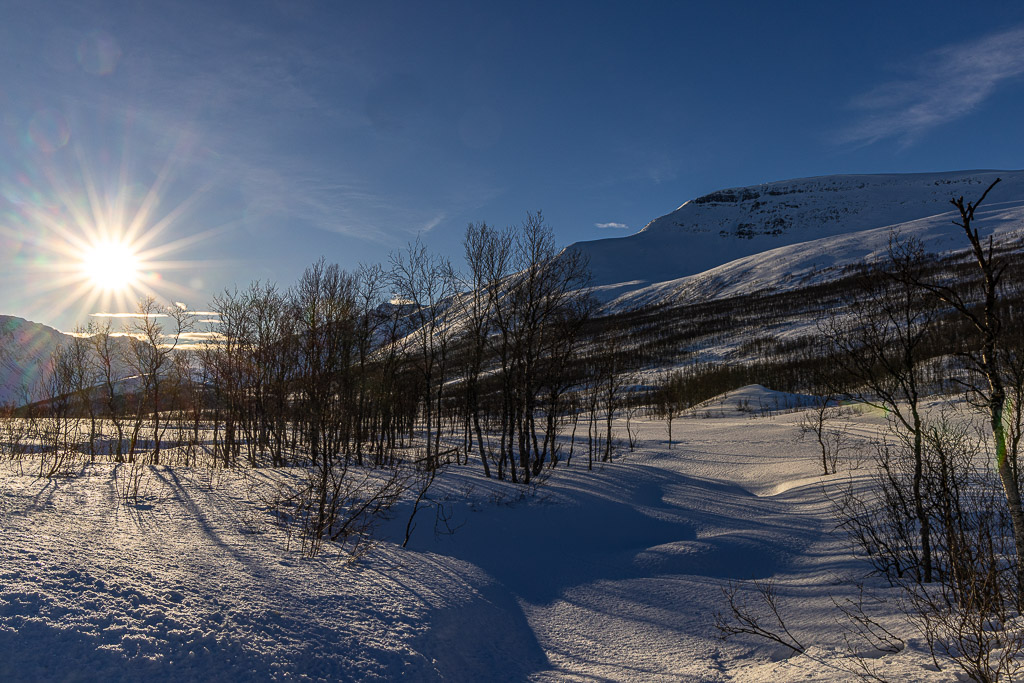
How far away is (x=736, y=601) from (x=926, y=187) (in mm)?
222276

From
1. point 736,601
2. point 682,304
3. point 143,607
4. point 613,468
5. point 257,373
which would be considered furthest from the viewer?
point 682,304

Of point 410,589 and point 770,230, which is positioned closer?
point 410,589

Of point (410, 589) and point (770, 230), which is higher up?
point (770, 230)

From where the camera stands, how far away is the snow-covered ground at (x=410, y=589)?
412 cm

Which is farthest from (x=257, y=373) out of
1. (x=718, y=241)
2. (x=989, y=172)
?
(x=989, y=172)

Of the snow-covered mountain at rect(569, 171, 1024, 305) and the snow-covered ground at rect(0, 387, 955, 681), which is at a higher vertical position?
the snow-covered mountain at rect(569, 171, 1024, 305)

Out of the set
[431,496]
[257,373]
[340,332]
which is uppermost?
[340,332]

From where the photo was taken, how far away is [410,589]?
21.1 feet

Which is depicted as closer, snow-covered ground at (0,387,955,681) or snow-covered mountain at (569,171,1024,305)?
snow-covered ground at (0,387,955,681)

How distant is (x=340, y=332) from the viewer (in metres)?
21.4

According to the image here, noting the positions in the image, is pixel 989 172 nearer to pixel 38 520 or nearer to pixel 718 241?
pixel 718 241

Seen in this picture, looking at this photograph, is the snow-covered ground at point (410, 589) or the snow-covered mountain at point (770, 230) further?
the snow-covered mountain at point (770, 230)

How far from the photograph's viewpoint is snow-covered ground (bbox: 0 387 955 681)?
4125 millimetres

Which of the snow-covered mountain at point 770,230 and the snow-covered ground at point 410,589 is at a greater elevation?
the snow-covered mountain at point 770,230
